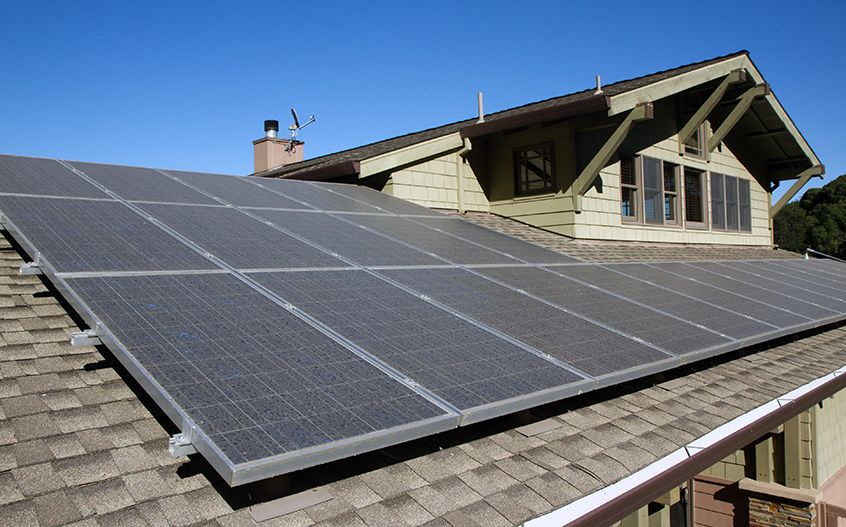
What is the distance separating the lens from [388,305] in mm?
4613

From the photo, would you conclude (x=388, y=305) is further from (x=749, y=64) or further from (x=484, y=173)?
(x=749, y=64)

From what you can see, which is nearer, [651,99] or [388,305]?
[388,305]

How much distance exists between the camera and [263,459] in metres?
2.42

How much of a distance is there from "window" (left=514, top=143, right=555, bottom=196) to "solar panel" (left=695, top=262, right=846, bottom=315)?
305cm

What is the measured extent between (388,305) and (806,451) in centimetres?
641

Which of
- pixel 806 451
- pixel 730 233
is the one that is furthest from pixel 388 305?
pixel 730 233

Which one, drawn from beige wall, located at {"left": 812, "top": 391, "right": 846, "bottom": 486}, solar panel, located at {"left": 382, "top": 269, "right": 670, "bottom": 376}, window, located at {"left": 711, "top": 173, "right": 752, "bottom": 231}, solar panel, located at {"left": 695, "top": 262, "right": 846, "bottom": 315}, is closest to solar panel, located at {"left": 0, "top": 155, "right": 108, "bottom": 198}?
solar panel, located at {"left": 382, "top": 269, "right": 670, "bottom": 376}

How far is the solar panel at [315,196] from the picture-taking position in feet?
27.5

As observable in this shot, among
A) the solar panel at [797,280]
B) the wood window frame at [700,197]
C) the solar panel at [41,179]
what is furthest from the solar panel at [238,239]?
the wood window frame at [700,197]

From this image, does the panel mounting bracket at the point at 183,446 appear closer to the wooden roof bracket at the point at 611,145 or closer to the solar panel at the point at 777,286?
the solar panel at the point at 777,286

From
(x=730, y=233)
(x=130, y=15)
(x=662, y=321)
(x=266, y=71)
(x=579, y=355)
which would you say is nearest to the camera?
(x=579, y=355)

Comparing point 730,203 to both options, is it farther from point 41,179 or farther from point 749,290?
point 41,179

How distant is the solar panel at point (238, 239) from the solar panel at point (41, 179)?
27.6 inches

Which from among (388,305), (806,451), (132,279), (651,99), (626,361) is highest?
(651,99)
